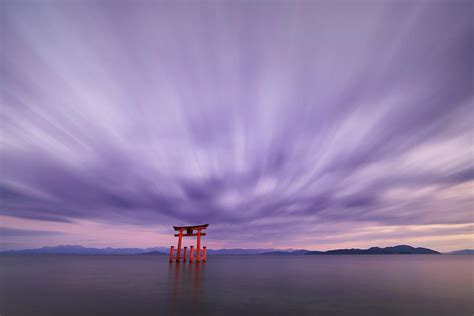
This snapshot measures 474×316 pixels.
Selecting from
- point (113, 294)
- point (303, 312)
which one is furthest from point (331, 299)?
point (113, 294)

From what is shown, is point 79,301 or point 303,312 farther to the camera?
point 79,301

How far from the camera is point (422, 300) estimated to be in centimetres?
1758

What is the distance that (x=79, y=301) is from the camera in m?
15.9

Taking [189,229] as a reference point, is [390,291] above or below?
below

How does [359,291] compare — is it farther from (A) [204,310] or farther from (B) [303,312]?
(A) [204,310]

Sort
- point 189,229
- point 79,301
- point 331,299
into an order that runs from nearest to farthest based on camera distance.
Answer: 1. point 79,301
2. point 331,299
3. point 189,229

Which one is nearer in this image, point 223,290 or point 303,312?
point 303,312

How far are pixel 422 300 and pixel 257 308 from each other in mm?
12314

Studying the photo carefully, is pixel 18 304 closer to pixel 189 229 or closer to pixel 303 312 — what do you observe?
pixel 303 312

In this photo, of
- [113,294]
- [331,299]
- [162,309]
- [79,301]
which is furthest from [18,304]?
[331,299]

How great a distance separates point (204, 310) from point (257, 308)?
10.1 ft

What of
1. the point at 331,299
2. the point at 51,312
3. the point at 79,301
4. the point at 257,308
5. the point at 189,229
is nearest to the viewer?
the point at 51,312

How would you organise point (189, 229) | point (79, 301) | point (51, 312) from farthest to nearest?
1. point (189, 229)
2. point (79, 301)
3. point (51, 312)

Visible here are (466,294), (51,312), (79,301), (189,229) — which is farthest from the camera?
(189,229)
